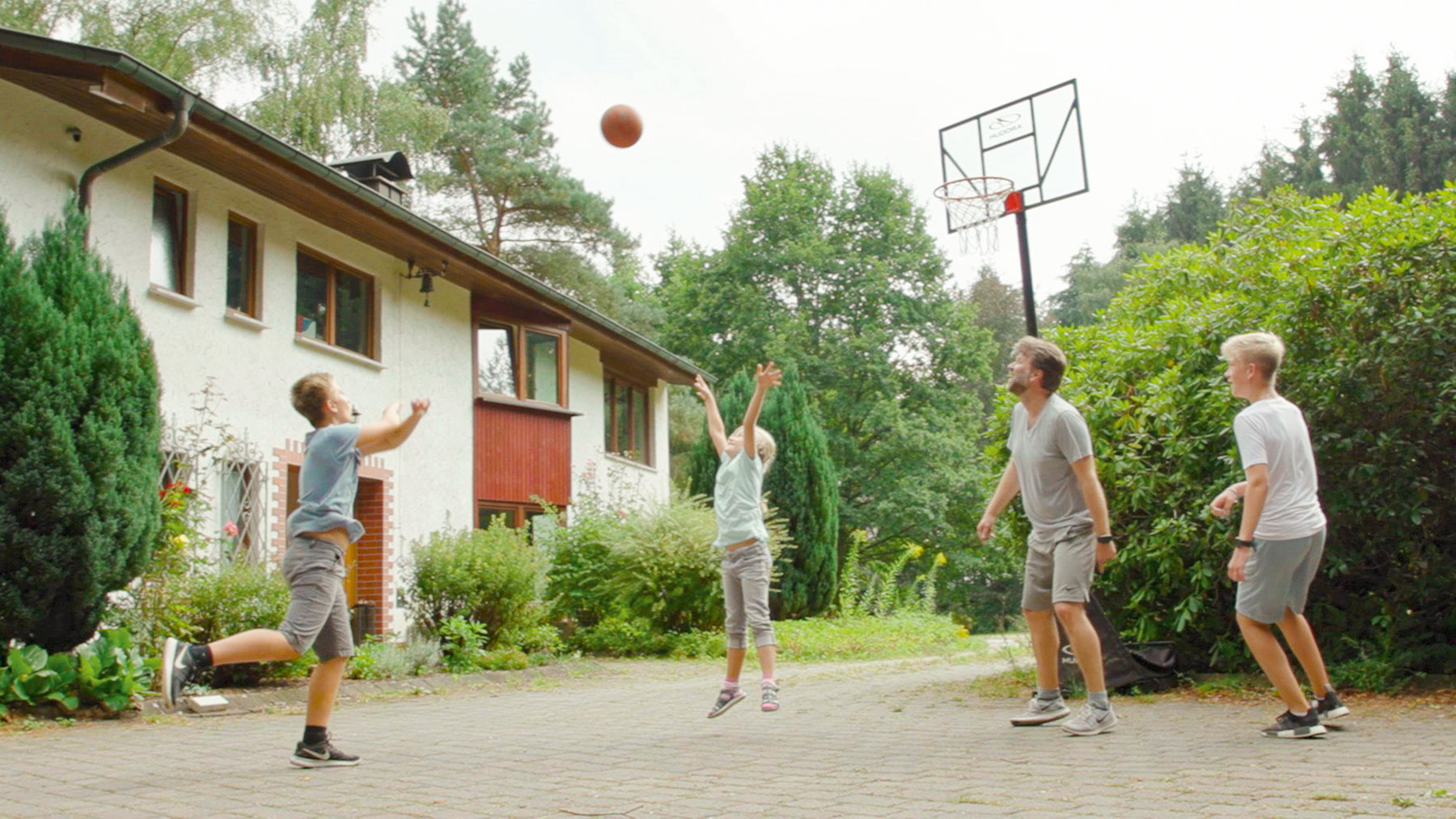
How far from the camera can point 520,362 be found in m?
18.6

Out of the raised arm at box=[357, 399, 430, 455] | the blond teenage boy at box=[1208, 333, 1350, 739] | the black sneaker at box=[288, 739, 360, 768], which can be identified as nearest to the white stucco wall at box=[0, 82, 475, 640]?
the raised arm at box=[357, 399, 430, 455]

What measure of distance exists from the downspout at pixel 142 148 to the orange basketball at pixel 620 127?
3.82m

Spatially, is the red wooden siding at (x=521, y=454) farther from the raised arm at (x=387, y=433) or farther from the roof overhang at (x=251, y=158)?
the raised arm at (x=387, y=433)

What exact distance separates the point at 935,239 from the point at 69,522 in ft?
104

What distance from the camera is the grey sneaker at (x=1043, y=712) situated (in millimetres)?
6000

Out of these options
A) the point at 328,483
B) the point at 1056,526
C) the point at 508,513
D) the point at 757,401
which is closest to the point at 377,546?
the point at 508,513

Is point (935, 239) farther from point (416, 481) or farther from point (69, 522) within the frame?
point (69, 522)

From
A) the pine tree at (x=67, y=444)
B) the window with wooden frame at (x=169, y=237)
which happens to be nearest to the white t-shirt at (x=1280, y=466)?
the pine tree at (x=67, y=444)

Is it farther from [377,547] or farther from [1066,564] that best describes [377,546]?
[1066,564]

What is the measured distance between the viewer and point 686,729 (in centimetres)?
670

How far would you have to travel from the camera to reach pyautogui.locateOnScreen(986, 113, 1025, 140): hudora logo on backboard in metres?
11.2

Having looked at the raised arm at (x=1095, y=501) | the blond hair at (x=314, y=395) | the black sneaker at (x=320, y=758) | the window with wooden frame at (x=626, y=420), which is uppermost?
the window with wooden frame at (x=626, y=420)

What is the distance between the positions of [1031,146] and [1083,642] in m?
6.38

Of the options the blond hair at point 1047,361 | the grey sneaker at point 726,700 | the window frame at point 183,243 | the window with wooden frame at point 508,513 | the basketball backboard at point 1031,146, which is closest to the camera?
the blond hair at point 1047,361
